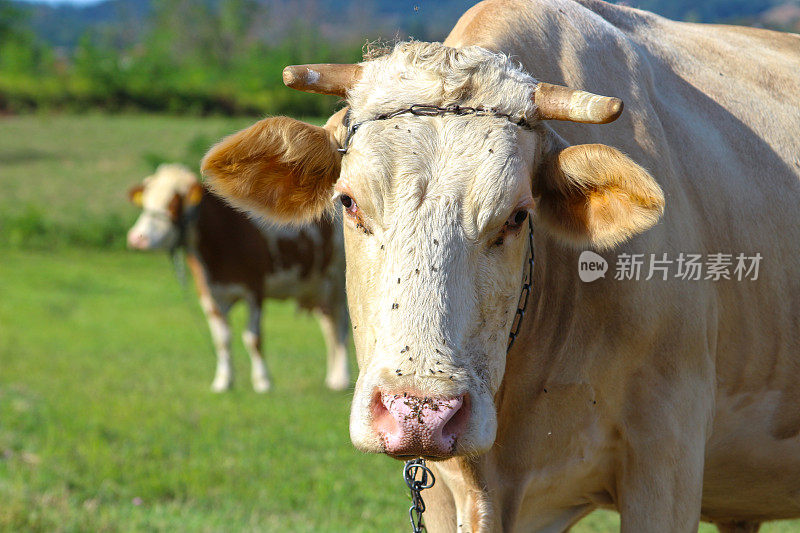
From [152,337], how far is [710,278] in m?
11.6

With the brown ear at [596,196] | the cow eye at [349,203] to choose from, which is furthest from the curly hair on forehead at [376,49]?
the brown ear at [596,196]

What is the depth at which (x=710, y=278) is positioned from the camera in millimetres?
2898

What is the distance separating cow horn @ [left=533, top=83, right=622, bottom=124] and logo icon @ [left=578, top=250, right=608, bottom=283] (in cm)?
49

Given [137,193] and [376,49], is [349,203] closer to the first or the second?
[376,49]

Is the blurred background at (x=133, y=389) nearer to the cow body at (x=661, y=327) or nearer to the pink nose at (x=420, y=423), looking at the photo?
the cow body at (x=661, y=327)

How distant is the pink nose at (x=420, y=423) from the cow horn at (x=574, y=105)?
841 millimetres

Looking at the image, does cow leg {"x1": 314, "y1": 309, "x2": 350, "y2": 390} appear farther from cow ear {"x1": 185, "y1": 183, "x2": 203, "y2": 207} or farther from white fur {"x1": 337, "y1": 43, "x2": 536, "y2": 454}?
white fur {"x1": 337, "y1": 43, "x2": 536, "y2": 454}

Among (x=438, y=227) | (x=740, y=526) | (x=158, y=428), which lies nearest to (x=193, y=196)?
(x=158, y=428)

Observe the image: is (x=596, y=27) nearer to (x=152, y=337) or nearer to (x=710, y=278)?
(x=710, y=278)

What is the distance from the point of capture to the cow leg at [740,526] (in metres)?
3.93

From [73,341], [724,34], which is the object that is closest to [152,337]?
[73,341]

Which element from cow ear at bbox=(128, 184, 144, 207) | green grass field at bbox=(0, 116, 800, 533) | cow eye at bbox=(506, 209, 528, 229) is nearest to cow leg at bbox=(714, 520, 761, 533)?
green grass field at bbox=(0, 116, 800, 533)

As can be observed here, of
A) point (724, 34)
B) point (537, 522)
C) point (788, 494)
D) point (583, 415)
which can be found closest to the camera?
point (583, 415)

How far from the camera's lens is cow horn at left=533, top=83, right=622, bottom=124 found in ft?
7.65
